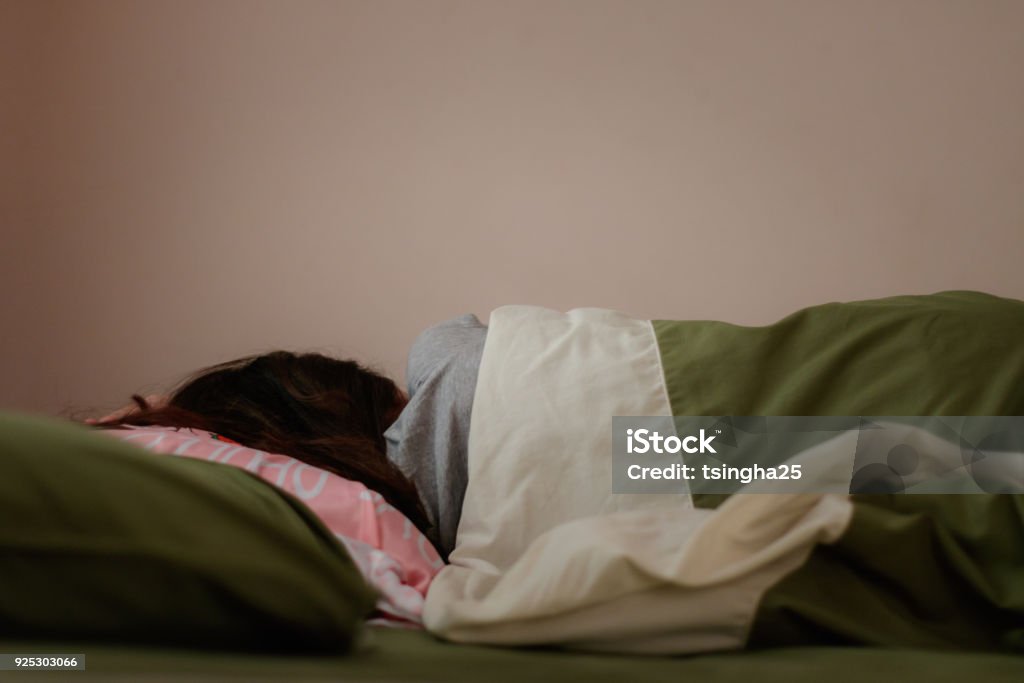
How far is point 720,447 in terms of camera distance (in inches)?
36.1

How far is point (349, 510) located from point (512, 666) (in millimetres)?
432

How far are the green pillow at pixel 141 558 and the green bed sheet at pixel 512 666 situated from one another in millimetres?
14

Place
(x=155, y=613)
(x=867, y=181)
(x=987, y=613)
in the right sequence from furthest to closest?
(x=867, y=181) → (x=987, y=613) → (x=155, y=613)

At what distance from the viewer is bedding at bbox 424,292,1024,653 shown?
554 mm

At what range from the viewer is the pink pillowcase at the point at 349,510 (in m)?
0.81

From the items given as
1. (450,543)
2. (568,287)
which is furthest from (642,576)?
(568,287)

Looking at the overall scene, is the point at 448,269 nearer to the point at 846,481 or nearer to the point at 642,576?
the point at 846,481

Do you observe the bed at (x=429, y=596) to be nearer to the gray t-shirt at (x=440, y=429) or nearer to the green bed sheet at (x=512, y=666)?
the green bed sheet at (x=512, y=666)

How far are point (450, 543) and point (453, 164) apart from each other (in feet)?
2.94

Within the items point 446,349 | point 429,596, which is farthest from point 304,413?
point 429,596

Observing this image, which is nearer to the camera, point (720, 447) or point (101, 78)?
point (720, 447)

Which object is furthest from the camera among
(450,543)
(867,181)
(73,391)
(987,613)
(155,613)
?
(73,391)

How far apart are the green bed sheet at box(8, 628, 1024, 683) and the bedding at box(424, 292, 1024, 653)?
0.08 ft

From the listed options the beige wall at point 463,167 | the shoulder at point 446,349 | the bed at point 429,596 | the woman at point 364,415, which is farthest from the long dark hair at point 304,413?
the beige wall at point 463,167
